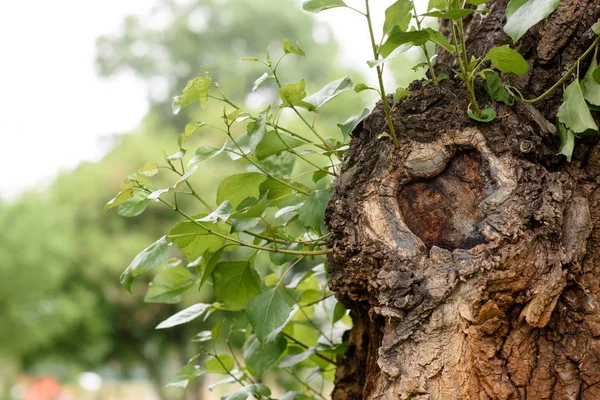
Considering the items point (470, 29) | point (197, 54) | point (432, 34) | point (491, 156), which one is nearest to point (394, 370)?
point (491, 156)

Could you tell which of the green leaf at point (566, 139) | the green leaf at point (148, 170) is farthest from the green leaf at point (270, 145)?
the green leaf at point (566, 139)

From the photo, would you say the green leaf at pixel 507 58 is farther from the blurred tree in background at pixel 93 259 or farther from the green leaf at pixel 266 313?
the blurred tree in background at pixel 93 259

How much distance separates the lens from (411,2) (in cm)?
80

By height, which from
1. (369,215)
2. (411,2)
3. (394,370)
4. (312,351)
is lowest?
(312,351)

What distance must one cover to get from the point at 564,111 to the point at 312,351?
1.84ft

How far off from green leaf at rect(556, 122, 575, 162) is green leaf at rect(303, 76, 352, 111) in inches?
11.5

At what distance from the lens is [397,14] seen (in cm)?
80

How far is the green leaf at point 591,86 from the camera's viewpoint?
788mm

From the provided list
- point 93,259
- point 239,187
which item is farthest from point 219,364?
point 93,259

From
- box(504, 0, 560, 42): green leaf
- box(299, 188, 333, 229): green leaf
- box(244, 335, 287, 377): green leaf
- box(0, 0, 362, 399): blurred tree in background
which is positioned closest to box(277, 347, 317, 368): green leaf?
box(244, 335, 287, 377): green leaf

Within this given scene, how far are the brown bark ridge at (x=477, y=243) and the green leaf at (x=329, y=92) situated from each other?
3.1 inches

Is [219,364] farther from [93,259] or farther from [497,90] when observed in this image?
[93,259]

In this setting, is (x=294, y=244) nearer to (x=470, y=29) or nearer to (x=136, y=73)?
(x=470, y=29)

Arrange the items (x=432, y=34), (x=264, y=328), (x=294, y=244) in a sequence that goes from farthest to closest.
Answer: (x=294, y=244)
(x=264, y=328)
(x=432, y=34)
